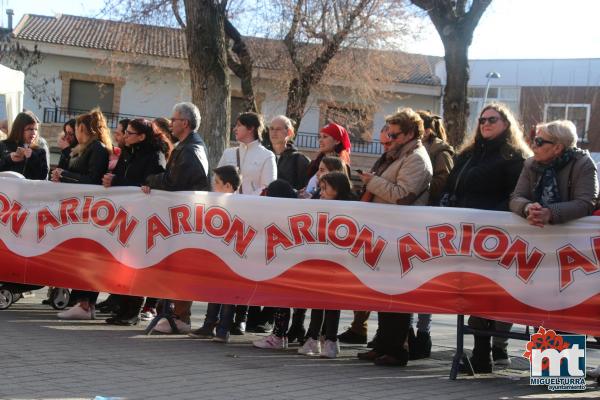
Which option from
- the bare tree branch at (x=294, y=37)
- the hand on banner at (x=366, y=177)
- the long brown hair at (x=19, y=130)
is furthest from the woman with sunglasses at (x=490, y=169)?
the bare tree branch at (x=294, y=37)

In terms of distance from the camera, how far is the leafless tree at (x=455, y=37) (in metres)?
18.2

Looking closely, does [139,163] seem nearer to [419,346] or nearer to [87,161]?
[87,161]

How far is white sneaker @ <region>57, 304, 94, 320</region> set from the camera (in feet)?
29.5

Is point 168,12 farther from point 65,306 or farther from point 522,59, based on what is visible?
point 522,59

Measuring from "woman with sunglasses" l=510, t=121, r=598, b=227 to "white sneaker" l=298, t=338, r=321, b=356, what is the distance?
2.19 meters

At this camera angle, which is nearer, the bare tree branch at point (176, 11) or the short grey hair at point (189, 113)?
the short grey hair at point (189, 113)

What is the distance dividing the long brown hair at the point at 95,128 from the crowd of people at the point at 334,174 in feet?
0.04

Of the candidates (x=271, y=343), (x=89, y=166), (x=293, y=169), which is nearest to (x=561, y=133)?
(x=271, y=343)

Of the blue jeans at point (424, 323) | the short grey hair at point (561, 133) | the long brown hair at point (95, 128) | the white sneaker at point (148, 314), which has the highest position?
the short grey hair at point (561, 133)

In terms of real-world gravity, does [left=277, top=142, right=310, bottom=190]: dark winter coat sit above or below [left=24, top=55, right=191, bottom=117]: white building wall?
below

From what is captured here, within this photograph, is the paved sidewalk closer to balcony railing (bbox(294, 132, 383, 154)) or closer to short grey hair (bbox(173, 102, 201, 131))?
short grey hair (bbox(173, 102, 201, 131))

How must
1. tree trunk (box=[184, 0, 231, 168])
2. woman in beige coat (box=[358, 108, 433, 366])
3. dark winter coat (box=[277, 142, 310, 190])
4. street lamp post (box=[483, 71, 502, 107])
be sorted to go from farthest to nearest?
street lamp post (box=[483, 71, 502, 107])
tree trunk (box=[184, 0, 231, 168])
dark winter coat (box=[277, 142, 310, 190])
woman in beige coat (box=[358, 108, 433, 366])

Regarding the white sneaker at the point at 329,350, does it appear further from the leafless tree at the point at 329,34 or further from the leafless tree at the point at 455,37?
the leafless tree at the point at 329,34

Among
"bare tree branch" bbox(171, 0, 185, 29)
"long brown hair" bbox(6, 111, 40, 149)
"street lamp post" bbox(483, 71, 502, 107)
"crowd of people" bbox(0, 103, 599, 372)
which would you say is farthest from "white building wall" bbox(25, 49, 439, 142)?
"crowd of people" bbox(0, 103, 599, 372)
